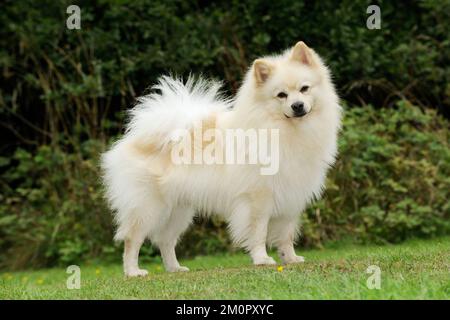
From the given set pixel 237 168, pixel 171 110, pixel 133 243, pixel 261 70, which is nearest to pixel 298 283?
pixel 237 168

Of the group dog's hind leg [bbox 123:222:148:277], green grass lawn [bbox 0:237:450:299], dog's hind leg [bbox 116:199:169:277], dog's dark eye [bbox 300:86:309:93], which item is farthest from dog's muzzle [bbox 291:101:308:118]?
dog's hind leg [bbox 123:222:148:277]

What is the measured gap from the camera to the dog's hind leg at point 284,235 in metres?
6.31

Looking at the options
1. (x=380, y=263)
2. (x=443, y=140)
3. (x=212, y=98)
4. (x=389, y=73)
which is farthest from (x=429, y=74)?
(x=380, y=263)

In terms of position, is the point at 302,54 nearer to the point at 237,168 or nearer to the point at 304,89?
the point at 304,89

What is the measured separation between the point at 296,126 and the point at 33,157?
5737 millimetres

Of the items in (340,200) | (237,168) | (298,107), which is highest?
(298,107)

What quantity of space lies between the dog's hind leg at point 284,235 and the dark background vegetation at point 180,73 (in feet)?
9.18

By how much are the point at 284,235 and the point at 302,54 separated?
57.8 inches

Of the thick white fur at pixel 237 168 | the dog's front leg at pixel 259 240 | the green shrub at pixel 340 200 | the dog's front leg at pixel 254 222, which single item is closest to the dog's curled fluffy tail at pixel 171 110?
the thick white fur at pixel 237 168

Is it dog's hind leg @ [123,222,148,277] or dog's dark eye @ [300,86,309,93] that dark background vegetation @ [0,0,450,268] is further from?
dog's dark eye @ [300,86,309,93]

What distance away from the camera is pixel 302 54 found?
19.7 feet

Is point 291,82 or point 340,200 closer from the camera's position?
point 291,82

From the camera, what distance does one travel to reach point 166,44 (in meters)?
10.7

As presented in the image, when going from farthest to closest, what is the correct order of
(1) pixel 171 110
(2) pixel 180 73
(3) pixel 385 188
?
(2) pixel 180 73 < (3) pixel 385 188 < (1) pixel 171 110
